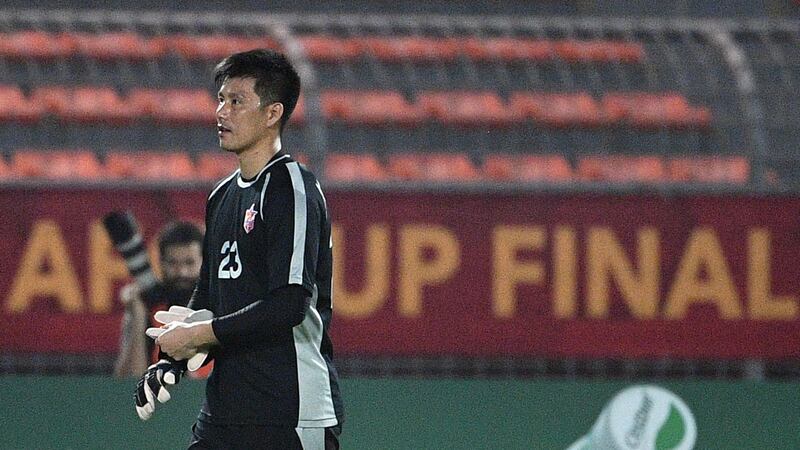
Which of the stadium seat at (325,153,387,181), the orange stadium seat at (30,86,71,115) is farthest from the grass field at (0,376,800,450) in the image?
the orange stadium seat at (30,86,71,115)

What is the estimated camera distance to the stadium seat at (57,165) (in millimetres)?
5781

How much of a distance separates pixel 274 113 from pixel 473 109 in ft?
14.4

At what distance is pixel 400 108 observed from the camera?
6.79 m

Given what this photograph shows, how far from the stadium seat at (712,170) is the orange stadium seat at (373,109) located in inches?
50.1

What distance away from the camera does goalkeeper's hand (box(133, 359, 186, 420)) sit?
9.50 ft

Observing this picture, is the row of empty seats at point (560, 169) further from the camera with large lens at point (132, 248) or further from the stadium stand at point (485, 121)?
the camera with large lens at point (132, 248)

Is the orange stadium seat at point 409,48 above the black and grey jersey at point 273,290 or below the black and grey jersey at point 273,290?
above

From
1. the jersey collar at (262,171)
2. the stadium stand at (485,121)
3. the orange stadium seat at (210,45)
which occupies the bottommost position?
the jersey collar at (262,171)

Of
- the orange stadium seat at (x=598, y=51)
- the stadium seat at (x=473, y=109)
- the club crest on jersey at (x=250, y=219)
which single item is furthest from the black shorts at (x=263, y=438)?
the orange stadium seat at (x=598, y=51)

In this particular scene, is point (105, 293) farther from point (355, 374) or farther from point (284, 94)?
point (284, 94)

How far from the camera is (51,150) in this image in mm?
6453

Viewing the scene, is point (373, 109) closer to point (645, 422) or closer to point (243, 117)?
point (645, 422)

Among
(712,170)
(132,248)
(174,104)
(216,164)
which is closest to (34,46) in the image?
(174,104)

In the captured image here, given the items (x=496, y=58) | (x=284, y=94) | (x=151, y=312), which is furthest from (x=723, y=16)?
(x=284, y=94)
